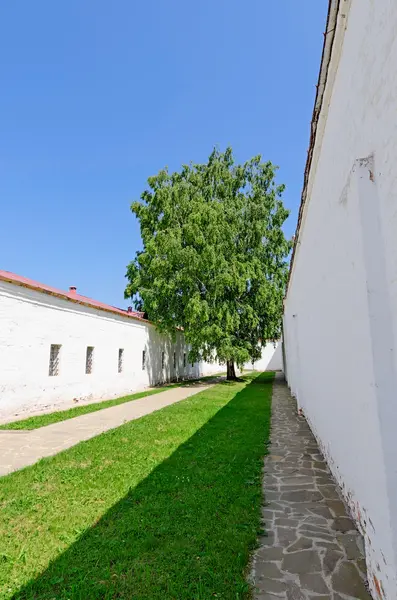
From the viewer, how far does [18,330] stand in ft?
31.2

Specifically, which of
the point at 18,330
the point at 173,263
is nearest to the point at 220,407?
the point at 18,330

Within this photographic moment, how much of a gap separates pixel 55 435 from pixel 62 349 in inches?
180

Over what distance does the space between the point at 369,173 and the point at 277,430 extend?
21.3ft

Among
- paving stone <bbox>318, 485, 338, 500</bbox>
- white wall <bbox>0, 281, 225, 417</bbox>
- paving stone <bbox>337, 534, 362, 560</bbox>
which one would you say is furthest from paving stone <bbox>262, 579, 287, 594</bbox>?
white wall <bbox>0, 281, 225, 417</bbox>

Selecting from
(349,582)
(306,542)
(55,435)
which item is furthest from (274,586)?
(55,435)

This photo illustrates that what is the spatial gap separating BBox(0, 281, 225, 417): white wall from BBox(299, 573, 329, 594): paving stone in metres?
8.62

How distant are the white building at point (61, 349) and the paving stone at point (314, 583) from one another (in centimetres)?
863

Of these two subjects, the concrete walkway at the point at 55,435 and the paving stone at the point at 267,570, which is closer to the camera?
the paving stone at the point at 267,570

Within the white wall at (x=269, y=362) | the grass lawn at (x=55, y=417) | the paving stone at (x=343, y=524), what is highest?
the white wall at (x=269, y=362)

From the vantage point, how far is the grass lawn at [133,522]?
2424 millimetres

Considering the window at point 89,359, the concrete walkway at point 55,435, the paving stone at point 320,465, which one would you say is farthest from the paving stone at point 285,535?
the window at point 89,359

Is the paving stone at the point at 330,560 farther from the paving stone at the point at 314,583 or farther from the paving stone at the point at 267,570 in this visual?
the paving stone at the point at 267,570

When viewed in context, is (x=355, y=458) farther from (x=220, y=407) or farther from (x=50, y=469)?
(x=220, y=407)

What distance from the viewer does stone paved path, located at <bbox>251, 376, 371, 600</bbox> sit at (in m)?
2.39
